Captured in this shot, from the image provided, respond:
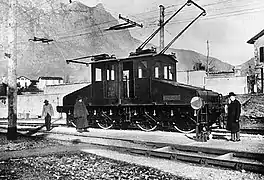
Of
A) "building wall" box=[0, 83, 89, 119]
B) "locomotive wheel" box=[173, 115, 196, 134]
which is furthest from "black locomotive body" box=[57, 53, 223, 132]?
"building wall" box=[0, 83, 89, 119]

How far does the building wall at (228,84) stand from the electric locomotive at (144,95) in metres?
23.5

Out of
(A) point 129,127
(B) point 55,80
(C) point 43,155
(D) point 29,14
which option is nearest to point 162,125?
(A) point 129,127

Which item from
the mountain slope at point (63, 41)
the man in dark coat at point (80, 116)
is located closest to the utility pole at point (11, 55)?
the man in dark coat at point (80, 116)

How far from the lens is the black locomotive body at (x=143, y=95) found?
533 inches

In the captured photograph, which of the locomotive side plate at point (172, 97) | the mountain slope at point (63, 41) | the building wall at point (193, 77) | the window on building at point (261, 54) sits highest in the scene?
the mountain slope at point (63, 41)

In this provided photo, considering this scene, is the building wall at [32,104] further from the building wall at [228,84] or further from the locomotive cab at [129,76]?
the building wall at [228,84]

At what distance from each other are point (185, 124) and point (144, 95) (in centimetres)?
228

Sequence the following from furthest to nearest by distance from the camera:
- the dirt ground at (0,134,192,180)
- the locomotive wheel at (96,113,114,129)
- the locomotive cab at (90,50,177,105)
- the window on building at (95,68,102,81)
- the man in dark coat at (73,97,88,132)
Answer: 1. the window on building at (95,68,102,81)
2. the locomotive wheel at (96,113,114,129)
3. the man in dark coat at (73,97,88,132)
4. the locomotive cab at (90,50,177,105)
5. the dirt ground at (0,134,192,180)

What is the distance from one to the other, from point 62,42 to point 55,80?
274 ft

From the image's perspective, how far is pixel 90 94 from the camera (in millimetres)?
16656

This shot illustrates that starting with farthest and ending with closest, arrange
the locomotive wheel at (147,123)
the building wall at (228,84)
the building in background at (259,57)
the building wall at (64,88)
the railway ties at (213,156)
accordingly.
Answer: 1. the building wall at (228,84)
2. the building wall at (64,88)
3. the building in background at (259,57)
4. the locomotive wheel at (147,123)
5. the railway ties at (213,156)

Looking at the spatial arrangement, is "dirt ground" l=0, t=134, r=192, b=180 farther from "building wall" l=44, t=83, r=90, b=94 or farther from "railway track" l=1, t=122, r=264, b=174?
"building wall" l=44, t=83, r=90, b=94

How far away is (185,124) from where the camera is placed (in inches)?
536

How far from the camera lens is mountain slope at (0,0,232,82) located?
119125 millimetres
